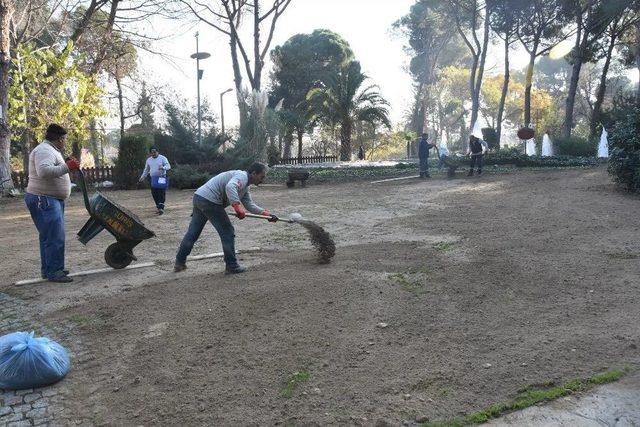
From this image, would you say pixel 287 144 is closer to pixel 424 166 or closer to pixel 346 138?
pixel 346 138

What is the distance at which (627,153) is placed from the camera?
11.6m

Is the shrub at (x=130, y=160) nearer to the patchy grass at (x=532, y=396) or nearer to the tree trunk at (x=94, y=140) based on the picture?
the tree trunk at (x=94, y=140)

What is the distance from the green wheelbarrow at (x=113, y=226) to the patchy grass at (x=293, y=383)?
149 inches

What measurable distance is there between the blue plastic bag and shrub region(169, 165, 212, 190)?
16.6 meters

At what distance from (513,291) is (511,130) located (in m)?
82.8

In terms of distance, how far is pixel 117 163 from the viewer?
20500mm

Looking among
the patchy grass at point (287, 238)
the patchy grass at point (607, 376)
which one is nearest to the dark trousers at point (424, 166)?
the patchy grass at point (287, 238)

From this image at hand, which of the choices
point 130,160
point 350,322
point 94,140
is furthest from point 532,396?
point 94,140

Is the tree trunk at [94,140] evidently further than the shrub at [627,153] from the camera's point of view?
Yes

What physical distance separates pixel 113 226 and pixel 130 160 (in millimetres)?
14659

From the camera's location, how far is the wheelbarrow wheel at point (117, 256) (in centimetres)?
698

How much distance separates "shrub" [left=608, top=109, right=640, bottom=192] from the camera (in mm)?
11415

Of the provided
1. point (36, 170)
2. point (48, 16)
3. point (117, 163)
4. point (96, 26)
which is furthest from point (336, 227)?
point (96, 26)

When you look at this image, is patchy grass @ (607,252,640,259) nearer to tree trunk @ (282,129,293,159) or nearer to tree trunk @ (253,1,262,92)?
tree trunk @ (253,1,262,92)
